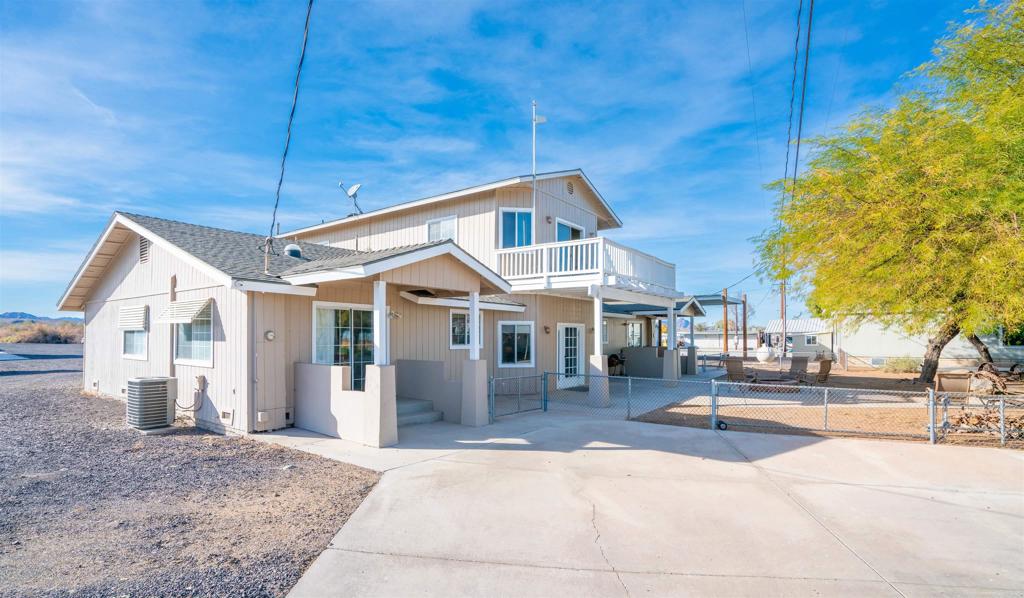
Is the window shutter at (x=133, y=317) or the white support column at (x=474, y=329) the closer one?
the white support column at (x=474, y=329)

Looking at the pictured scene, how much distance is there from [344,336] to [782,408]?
33.0 feet

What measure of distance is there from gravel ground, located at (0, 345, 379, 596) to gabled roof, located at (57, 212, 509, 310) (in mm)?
2704

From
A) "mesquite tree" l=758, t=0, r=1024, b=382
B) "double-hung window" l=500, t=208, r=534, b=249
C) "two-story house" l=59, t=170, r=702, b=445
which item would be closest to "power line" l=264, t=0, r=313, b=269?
"two-story house" l=59, t=170, r=702, b=445

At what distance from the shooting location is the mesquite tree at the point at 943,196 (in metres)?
7.59

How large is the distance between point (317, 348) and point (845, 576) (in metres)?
8.42

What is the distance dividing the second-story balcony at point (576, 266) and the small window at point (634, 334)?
7962 millimetres

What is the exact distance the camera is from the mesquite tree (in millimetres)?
7594

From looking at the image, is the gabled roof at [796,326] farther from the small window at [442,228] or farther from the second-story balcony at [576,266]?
the small window at [442,228]

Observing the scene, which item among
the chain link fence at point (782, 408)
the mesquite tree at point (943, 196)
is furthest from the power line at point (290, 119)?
the mesquite tree at point (943, 196)

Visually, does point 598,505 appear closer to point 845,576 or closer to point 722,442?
point 845,576

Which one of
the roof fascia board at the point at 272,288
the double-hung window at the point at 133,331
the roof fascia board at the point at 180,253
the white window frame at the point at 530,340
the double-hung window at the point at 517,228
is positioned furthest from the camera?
the double-hung window at the point at 517,228

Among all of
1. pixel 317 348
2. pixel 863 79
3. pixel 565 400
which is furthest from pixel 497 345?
pixel 863 79

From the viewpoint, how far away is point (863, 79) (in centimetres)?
1259

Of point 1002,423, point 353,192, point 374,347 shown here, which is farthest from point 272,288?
point 1002,423
